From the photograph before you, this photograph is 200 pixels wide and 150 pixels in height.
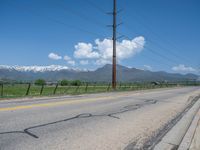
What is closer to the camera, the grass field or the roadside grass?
the roadside grass

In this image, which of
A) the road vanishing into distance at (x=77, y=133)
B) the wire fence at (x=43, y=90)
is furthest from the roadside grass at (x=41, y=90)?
the road vanishing into distance at (x=77, y=133)

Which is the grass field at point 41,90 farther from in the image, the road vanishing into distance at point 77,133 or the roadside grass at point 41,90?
the road vanishing into distance at point 77,133

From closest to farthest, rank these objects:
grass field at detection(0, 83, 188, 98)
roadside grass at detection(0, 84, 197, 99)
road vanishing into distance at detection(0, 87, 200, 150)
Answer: road vanishing into distance at detection(0, 87, 200, 150) < roadside grass at detection(0, 84, 197, 99) < grass field at detection(0, 83, 188, 98)

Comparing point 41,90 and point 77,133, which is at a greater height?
point 41,90

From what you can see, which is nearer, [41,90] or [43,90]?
[41,90]

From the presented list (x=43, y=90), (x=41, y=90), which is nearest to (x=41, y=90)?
(x=41, y=90)

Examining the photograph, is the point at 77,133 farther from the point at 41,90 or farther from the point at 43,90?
the point at 43,90

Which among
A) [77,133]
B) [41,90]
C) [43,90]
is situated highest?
[41,90]

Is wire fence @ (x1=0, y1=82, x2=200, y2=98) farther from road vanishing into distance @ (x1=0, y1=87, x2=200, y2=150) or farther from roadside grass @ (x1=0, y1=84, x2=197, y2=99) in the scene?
road vanishing into distance @ (x1=0, y1=87, x2=200, y2=150)

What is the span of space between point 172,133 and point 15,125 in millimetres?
4603

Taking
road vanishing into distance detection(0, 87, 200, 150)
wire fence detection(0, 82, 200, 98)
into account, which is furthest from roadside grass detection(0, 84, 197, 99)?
road vanishing into distance detection(0, 87, 200, 150)

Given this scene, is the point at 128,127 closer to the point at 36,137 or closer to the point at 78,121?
the point at 78,121

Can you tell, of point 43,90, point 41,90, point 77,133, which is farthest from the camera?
point 43,90

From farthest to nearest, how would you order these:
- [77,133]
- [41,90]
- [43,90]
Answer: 1. [43,90]
2. [41,90]
3. [77,133]
